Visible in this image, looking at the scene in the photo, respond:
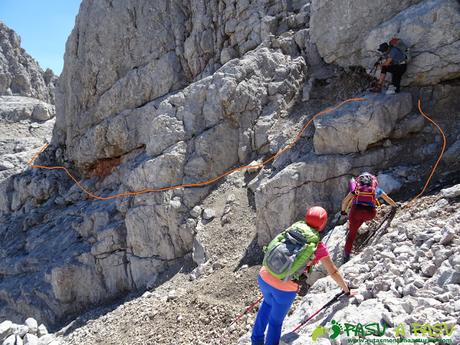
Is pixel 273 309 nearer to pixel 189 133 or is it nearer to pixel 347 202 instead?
pixel 347 202

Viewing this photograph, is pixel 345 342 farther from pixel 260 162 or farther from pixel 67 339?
pixel 67 339

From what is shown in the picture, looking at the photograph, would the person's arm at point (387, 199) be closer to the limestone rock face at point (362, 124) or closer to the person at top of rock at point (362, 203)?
the person at top of rock at point (362, 203)

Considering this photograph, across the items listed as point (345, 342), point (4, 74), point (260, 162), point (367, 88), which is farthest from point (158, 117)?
point (4, 74)

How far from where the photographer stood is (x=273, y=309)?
5.57 m

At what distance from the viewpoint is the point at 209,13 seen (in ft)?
58.7

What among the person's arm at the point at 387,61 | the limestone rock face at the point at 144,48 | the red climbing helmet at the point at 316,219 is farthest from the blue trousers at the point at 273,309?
the limestone rock face at the point at 144,48

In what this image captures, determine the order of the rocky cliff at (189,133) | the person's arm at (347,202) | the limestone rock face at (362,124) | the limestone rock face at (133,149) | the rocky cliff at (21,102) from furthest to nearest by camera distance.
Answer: the rocky cliff at (21,102) → the limestone rock face at (133,149) → the rocky cliff at (189,133) → the limestone rock face at (362,124) → the person's arm at (347,202)

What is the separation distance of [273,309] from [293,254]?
933mm

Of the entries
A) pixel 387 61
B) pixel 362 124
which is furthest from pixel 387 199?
pixel 387 61

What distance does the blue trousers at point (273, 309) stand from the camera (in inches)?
215

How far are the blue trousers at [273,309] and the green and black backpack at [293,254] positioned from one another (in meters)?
0.32

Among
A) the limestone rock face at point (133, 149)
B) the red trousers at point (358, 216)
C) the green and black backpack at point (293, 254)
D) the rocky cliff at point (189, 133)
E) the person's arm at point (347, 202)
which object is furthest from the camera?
the limestone rock face at point (133, 149)

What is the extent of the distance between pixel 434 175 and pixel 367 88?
161 inches

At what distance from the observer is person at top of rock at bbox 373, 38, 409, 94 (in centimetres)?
1076
